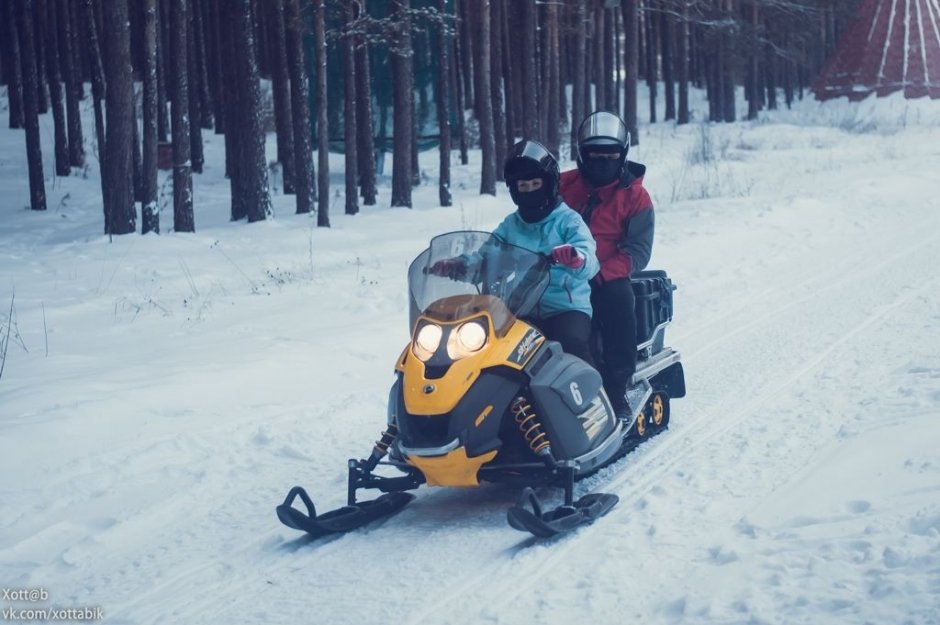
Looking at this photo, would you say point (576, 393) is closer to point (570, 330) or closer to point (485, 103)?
point (570, 330)

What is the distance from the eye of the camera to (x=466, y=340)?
5.91 meters

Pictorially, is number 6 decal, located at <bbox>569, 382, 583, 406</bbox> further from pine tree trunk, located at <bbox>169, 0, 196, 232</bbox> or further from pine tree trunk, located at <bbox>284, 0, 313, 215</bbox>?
pine tree trunk, located at <bbox>284, 0, 313, 215</bbox>

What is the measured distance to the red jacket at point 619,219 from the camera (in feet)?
23.9

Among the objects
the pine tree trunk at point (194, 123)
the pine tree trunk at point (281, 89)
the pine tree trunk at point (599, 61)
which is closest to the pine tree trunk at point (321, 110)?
the pine tree trunk at point (281, 89)

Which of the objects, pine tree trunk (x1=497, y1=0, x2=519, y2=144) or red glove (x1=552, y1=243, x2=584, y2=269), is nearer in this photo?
red glove (x1=552, y1=243, x2=584, y2=269)

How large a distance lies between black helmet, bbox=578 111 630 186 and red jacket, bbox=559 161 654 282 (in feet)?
0.31

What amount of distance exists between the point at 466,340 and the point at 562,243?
1152 mm

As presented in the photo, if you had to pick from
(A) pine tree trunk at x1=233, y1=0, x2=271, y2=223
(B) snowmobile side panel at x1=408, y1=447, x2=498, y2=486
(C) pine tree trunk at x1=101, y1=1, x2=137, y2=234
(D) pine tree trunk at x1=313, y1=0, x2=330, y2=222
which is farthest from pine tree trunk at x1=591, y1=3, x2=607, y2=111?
(B) snowmobile side panel at x1=408, y1=447, x2=498, y2=486

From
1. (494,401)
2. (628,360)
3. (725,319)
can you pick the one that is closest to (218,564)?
(494,401)

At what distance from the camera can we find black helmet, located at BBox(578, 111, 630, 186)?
730 cm

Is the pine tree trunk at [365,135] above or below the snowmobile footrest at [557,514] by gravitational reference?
above

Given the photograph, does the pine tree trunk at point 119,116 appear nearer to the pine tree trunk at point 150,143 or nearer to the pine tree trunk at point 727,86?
the pine tree trunk at point 150,143

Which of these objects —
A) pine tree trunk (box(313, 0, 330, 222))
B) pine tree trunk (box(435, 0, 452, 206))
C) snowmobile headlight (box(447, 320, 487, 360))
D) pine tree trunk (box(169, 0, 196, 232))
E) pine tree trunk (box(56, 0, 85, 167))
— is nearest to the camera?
snowmobile headlight (box(447, 320, 487, 360))

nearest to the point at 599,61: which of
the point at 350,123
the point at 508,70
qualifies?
the point at 508,70
